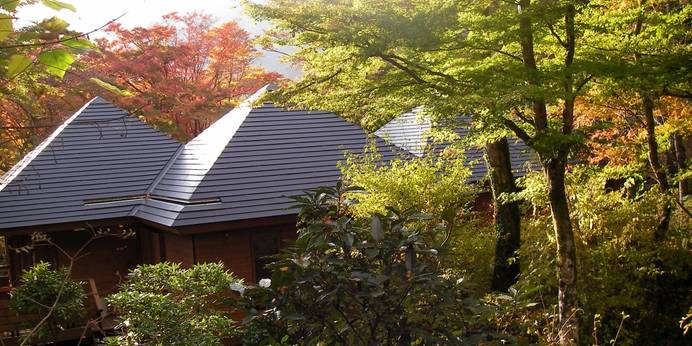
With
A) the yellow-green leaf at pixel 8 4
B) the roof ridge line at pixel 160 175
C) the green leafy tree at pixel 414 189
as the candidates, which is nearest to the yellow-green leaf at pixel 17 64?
the yellow-green leaf at pixel 8 4

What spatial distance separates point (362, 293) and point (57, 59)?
7.04 ft

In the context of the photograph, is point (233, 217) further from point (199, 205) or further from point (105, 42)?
point (105, 42)

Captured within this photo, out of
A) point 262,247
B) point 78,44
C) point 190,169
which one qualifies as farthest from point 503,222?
point 78,44

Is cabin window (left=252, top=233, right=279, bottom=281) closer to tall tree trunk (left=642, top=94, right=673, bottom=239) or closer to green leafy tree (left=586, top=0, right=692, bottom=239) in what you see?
green leafy tree (left=586, top=0, right=692, bottom=239)

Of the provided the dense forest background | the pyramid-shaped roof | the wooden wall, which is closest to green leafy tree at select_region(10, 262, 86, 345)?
the dense forest background

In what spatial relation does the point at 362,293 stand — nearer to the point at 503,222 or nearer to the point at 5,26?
the point at 5,26

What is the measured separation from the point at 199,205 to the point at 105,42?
1049 centimetres

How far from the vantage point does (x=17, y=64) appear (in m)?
1.27

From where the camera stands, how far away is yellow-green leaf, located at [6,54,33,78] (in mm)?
1256

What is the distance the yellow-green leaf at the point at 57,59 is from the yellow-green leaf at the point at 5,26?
70 mm

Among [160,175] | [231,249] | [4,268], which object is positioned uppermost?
[160,175]

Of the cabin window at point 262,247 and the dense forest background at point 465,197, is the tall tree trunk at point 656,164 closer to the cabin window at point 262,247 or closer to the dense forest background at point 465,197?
the dense forest background at point 465,197

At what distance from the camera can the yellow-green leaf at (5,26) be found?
1189 millimetres

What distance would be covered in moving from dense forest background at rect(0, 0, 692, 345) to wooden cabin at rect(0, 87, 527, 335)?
2.49 m
